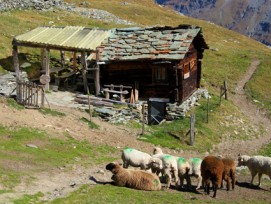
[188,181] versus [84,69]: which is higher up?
[84,69]

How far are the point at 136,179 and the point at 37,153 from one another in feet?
17.2

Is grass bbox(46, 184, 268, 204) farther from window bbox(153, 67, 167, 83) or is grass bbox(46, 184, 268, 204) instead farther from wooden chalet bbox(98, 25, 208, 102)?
window bbox(153, 67, 167, 83)

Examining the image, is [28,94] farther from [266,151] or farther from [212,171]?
[266,151]

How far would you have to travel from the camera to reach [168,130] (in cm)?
2909

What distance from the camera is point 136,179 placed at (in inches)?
685

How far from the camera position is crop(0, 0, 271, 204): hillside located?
16.4 metres

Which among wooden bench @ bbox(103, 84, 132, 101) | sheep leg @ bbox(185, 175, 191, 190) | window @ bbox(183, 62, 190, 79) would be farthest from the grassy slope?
sheep leg @ bbox(185, 175, 191, 190)

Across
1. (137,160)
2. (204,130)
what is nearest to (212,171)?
(137,160)

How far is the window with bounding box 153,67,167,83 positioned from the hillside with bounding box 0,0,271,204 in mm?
3723

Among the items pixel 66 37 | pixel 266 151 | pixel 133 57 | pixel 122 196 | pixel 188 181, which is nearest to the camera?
pixel 122 196

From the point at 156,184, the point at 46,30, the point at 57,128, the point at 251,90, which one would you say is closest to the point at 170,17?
the point at 251,90

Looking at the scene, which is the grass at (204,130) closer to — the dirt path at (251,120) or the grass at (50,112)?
the dirt path at (251,120)

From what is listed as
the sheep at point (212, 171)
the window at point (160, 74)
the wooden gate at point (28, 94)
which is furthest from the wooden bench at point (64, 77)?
the sheep at point (212, 171)

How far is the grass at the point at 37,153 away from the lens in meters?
17.6
